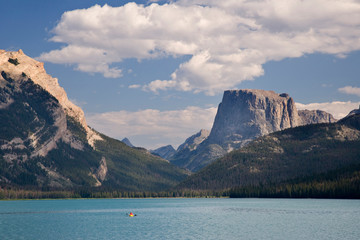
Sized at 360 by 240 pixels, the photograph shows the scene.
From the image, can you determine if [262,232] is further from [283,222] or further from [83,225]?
[83,225]

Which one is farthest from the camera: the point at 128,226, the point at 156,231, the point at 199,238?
the point at 128,226

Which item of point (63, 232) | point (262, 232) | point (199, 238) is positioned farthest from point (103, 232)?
point (262, 232)

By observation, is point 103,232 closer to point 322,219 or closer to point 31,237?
point 31,237

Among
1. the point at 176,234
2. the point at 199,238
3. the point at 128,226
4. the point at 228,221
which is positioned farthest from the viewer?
the point at 228,221

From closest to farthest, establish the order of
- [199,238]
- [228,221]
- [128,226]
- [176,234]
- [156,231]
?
[199,238] < [176,234] < [156,231] < [128,226] < [228,221]

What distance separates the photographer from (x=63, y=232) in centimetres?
15300

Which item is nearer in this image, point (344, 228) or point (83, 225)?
point (344, 228)

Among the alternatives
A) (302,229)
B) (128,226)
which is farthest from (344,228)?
(128,226)

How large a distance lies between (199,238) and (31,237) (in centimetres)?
4743

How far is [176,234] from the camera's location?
478 feet

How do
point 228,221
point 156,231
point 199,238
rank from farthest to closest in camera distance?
point 228,221
point 156,231
point 199,238

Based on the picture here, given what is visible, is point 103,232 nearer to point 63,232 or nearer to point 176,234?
point 63,232

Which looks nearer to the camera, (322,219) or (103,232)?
(103,232)

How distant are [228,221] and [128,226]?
3861 cm
